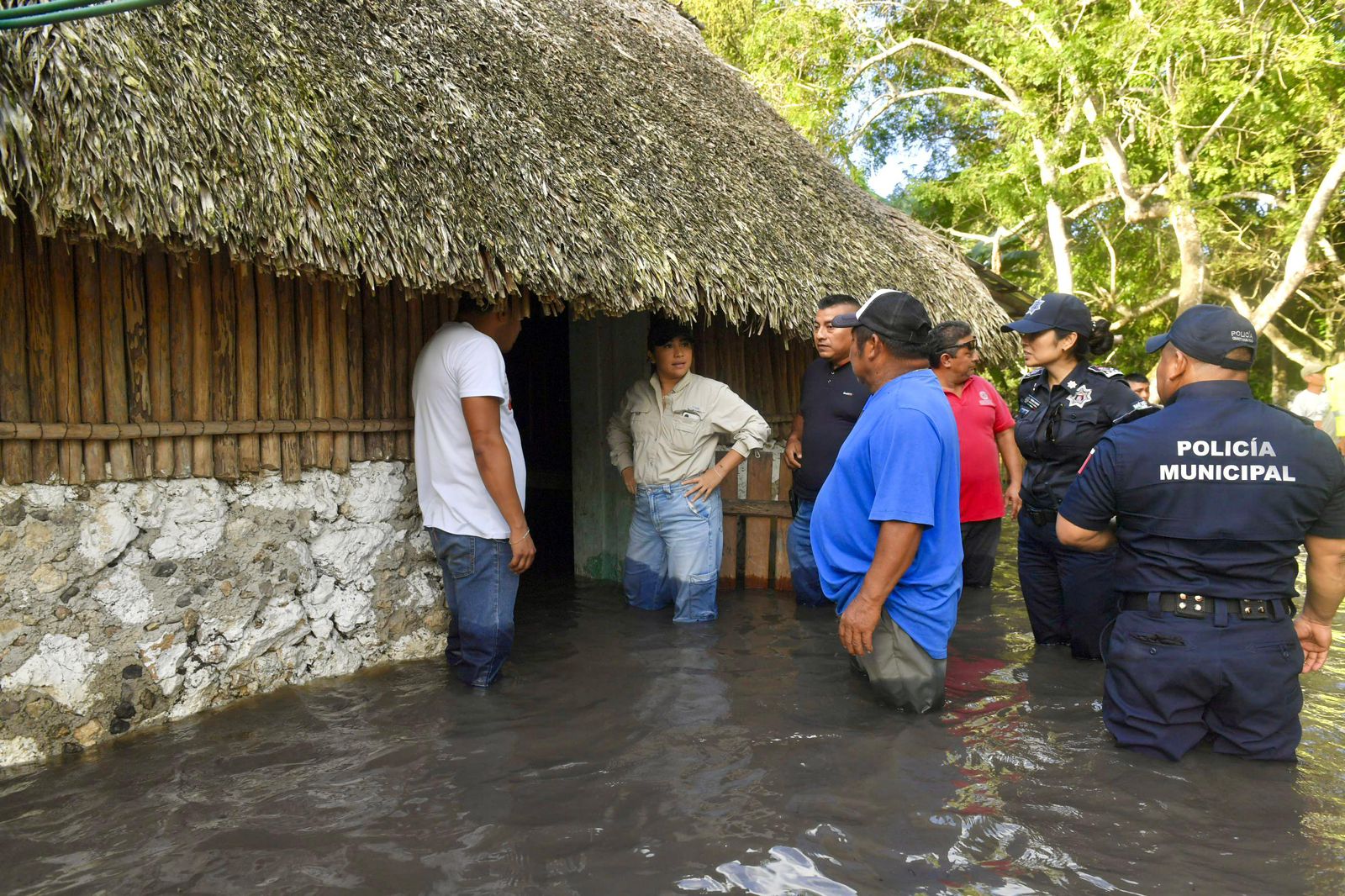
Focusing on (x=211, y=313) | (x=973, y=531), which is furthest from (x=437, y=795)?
(x=973, y=531)

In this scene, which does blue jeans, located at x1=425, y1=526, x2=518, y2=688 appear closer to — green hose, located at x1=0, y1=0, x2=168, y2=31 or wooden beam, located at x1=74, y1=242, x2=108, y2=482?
wooden beam, located at x1=74, y1=242, x2=108, y2=482

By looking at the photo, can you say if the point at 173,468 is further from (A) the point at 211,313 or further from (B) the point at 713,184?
(B) the point at 713,184

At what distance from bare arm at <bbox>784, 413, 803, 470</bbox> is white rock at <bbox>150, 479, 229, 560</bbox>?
10.7ft

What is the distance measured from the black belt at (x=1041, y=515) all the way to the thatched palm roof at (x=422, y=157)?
75.3 inches

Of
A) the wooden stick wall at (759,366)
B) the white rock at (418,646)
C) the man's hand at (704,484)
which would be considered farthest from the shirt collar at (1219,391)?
the wooden stick wall at (759,366)

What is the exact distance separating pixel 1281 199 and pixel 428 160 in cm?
1512

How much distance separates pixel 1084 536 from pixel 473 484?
2.47m

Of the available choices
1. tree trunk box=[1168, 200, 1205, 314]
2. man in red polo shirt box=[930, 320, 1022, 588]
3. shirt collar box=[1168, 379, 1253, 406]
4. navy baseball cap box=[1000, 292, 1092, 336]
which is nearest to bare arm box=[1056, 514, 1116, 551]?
shirt collar box=[1168, 379, 1253, 406]

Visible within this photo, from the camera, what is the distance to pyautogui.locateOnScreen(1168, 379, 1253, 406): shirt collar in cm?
312

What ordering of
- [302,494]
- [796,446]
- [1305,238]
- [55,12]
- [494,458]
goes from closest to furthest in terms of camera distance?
[55,12] → [494,458] → [302,494] → [796,446] → [1305,238]

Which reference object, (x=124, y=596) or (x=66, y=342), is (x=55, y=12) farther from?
(x=124, y=596)

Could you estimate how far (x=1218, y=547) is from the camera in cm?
306

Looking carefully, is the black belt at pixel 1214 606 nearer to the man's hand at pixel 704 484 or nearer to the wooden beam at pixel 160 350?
the man's hand at pixel 704 484

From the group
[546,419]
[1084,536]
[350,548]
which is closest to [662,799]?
[1084,536]
